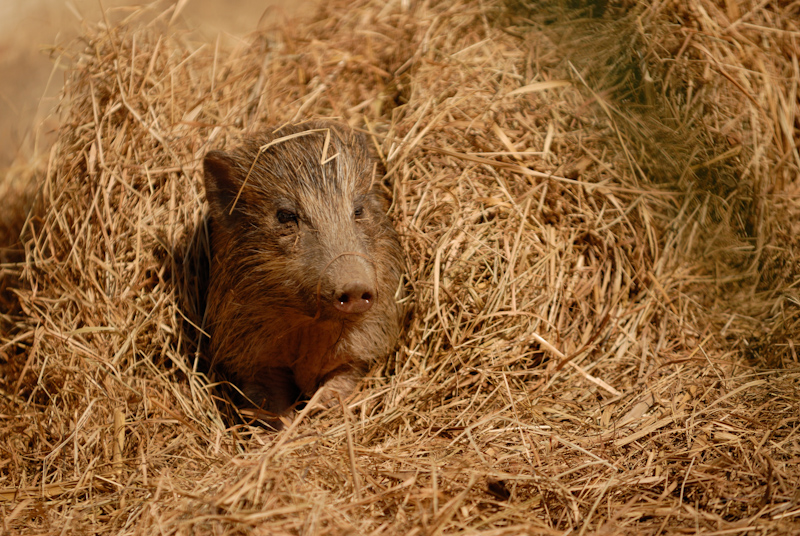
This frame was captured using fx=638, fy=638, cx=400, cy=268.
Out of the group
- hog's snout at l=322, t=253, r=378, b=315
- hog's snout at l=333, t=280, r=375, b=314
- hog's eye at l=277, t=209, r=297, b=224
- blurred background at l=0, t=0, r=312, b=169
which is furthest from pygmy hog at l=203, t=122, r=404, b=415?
blurred background at l=0, t=0, r=312, b=169

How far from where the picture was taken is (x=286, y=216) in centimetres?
397

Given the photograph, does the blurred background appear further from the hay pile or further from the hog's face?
the hog's face

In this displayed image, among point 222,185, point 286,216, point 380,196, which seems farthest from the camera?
point 380,196

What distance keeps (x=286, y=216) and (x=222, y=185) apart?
0.62m

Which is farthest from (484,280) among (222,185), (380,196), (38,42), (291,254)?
(38,42)

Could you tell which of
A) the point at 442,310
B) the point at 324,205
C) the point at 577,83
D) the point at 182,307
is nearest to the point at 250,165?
the point at 324,205

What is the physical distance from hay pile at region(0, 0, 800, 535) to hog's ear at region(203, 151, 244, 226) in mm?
442

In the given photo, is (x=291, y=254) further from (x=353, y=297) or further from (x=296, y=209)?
(x=353, y=297)

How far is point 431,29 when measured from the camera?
513 cm

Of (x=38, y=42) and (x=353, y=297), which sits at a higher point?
(x=38, y=42)

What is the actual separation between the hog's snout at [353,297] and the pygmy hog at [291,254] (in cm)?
40

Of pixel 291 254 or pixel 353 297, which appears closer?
pixel 353 297

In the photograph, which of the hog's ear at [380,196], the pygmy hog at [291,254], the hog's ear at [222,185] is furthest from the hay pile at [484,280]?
the hog's ear at [222,185]

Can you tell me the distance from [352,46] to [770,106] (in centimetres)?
323
